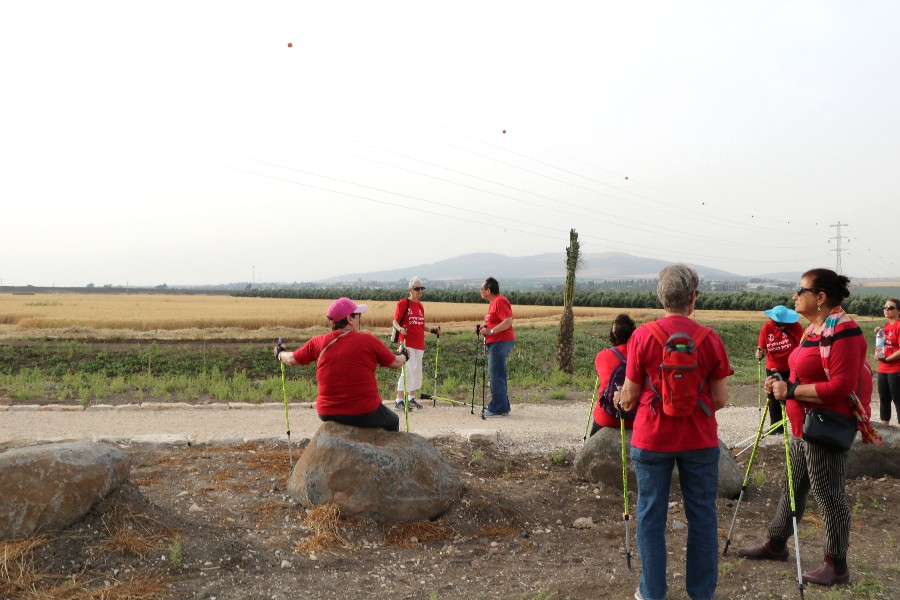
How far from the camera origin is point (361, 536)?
5.76 metres

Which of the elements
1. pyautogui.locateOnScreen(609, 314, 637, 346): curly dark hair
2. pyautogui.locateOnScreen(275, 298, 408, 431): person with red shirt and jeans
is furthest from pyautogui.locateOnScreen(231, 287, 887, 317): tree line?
pyautogui.locateOnScreen(275, 298, 408, 431): person with red shirt and jeans

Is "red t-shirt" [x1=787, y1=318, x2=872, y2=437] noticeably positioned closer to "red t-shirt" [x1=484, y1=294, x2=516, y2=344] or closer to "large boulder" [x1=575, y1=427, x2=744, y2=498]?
"large boulder" [x1=575, y1=427, x2=744, y2=498]

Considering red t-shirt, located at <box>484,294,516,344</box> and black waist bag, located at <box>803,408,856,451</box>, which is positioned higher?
red t-shirt, located at <box>484,294,516,344</box>

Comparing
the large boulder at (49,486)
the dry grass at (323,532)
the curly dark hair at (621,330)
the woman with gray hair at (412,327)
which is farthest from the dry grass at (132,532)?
the woman with gray hair at (412,327)

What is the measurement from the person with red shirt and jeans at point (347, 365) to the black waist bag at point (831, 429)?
3.39m

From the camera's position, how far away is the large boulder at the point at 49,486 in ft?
17.1

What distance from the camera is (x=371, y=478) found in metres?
6.09

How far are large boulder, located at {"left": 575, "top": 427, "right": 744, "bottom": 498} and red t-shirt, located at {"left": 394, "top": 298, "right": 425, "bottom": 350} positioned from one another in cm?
436

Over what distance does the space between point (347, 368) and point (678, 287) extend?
10.6ft

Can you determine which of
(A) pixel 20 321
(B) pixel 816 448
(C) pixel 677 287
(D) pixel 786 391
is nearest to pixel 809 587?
(B) pixel 816 448

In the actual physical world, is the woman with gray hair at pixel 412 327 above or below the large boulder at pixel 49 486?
above

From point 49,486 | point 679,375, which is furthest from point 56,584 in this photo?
point 679,375

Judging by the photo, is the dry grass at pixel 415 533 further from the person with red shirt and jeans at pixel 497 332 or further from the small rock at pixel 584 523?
the person with red shirt and jeans at pixel 497 332

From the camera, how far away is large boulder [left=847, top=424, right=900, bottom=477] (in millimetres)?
7578
